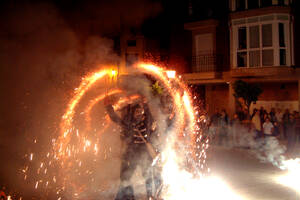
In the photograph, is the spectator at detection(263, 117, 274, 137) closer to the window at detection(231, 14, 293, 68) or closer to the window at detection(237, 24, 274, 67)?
the window at detection(231, 14, 293, 68)

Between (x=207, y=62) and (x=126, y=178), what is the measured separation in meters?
17.2

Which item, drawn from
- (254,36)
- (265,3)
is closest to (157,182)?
(254,36)

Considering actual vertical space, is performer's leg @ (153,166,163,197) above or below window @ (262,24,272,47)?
below

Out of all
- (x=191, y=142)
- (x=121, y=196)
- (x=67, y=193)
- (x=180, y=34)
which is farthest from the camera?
(x=180, y=34)

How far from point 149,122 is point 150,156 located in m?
0.53

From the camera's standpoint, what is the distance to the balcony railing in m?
21.4

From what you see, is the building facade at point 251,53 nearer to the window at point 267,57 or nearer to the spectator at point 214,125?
the window at point 267,57

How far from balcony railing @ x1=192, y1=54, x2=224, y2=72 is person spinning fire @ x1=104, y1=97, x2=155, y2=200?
53.7 ft

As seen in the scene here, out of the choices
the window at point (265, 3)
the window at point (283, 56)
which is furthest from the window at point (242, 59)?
the window at point (265, 3)

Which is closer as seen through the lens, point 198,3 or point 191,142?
point 191,142

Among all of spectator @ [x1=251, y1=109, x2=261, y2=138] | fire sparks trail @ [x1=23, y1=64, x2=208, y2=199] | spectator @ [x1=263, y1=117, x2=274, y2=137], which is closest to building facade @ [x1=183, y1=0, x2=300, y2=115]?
spectator @ [x1=251, y1=109, x2=261, y2=138]

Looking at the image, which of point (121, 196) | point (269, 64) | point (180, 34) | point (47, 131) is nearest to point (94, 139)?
point (47, 131)

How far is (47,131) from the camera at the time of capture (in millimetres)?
8305

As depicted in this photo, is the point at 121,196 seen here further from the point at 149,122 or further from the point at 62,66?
the point at 62,66
